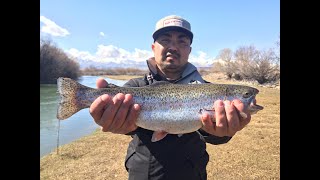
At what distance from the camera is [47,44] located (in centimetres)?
5678

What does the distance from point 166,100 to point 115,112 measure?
2.10 feet

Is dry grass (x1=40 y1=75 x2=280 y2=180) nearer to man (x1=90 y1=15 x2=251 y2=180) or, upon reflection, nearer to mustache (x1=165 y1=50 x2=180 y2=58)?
man (x1=90 y1=15 x2=251 y2=180)

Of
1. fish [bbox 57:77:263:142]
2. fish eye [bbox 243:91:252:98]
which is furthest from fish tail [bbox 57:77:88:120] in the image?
fish eye [bbox 243:91:252:98]

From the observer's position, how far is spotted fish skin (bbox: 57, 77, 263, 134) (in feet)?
10.4

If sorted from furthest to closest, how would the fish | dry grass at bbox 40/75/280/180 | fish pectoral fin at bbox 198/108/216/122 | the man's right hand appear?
dry grass at bbox 40/75/280/180 → the fish → fish pectoral fin at bbox 198/108/216/122 → the man's right hand

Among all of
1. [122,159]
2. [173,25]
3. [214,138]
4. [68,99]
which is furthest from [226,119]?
[122,159]

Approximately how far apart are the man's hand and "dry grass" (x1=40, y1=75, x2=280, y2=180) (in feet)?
16.6

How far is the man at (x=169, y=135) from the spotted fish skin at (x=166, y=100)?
4.8 inches

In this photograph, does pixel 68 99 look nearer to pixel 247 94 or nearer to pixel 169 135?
pixel 169 135

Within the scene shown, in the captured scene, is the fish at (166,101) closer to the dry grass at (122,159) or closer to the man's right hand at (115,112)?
the man's right hand at (115,112)

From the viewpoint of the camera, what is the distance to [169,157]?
3.09 m

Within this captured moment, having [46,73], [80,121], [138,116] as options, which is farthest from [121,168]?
[46,73]
